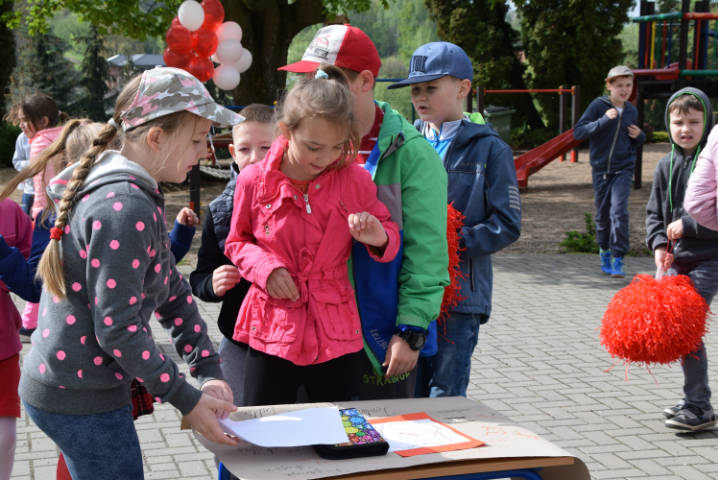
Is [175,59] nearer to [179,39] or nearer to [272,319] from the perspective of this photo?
[179,39]

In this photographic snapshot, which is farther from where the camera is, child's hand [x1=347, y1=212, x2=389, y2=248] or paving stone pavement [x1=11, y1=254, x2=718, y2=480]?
paving stone pavement [x1=11, y1=254, x2=718, y2=480]

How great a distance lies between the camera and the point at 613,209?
30.0ft

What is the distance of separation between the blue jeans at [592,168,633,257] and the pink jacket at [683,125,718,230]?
4974 millimetres

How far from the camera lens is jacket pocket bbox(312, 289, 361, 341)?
2.56 meters

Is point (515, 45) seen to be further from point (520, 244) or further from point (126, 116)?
point (126, 116)

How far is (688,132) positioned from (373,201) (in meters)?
2.73

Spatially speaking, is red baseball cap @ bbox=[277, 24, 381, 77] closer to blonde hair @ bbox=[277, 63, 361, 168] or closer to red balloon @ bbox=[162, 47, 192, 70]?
blonde hair @ bbox=[277, 63, 361, 168]

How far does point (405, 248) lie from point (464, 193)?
836 millimetres

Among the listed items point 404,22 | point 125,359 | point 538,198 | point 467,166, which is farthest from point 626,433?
point 404,22

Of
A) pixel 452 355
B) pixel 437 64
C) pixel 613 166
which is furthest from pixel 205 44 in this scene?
pixel 452 355

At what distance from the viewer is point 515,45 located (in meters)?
32.0

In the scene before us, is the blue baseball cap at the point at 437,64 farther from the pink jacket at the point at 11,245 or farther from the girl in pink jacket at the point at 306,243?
the pink jacket at the point at 11,245

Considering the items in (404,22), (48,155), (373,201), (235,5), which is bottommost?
(373,201)

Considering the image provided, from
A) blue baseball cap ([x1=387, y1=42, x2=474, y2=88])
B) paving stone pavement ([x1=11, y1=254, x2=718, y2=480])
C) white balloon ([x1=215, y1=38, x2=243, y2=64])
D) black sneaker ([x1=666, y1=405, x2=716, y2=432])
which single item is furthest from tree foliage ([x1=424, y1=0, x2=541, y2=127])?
blue baseball cap ([x1=387, y1=42, x2=474, y2=88])
